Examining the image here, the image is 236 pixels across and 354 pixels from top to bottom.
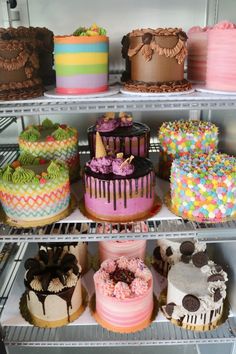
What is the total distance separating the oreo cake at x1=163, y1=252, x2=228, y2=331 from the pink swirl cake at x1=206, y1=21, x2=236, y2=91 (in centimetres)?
78

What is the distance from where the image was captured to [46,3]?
186cm

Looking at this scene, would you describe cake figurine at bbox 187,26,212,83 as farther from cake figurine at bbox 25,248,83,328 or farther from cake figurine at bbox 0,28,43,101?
cake figurine at bbox 25,248,83,328

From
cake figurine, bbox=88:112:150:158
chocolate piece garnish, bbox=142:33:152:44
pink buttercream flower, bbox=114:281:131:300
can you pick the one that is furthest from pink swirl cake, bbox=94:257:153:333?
chocolate piece garnish, bbox=142:33:152:44

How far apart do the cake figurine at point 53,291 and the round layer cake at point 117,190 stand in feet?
1.07

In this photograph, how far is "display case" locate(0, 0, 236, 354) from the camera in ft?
4.22

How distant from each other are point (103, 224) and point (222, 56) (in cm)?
73

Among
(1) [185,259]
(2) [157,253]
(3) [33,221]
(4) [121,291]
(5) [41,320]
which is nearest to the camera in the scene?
(3) [33,221]

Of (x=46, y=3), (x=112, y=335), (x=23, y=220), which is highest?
(x=46, y=3)

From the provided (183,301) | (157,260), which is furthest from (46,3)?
(183,301)

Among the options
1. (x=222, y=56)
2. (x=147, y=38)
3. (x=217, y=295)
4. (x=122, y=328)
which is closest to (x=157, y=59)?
(x=147, y=38)

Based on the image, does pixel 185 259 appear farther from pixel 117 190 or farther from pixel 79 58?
pixel 79 58

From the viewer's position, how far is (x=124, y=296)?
154cm

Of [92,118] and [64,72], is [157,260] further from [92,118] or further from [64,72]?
[64,72]

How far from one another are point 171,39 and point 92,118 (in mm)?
869
